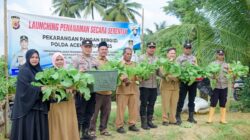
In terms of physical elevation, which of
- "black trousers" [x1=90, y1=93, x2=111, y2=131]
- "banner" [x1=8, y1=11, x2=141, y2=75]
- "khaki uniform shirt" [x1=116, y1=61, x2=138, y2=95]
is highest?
"banner" [x1=8, y1=11, x2=141, y2=75]

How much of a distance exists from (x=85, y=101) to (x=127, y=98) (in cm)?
111

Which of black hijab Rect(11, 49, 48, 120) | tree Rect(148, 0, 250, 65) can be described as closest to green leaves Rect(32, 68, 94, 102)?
black hijab Rect(11, 49, 48, 120)

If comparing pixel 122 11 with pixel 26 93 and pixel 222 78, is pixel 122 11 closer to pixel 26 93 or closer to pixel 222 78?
pixel 222 78

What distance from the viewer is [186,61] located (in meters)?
7.70

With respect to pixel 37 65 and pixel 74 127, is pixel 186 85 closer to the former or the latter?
pixel 74 127

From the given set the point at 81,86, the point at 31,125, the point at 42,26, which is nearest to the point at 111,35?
the point at 42,26

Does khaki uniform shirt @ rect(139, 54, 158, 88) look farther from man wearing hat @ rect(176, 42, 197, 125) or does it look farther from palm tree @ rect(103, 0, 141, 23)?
palm tree @ rect(103, 0, 141, 23)

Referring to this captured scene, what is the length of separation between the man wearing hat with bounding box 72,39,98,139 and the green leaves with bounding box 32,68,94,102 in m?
0.86

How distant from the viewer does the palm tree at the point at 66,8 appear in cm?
3300

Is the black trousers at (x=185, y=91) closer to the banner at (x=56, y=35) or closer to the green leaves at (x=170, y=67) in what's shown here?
the green leaves at (x=170, y=67)

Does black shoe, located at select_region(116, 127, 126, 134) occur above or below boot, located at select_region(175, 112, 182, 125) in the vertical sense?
below

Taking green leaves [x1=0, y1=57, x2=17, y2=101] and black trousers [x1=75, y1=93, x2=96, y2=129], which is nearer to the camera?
black trousers [x1=75, y1=93, x2=96, y2=129]

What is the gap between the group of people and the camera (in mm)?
4910

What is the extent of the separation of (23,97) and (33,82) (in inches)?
8.9
